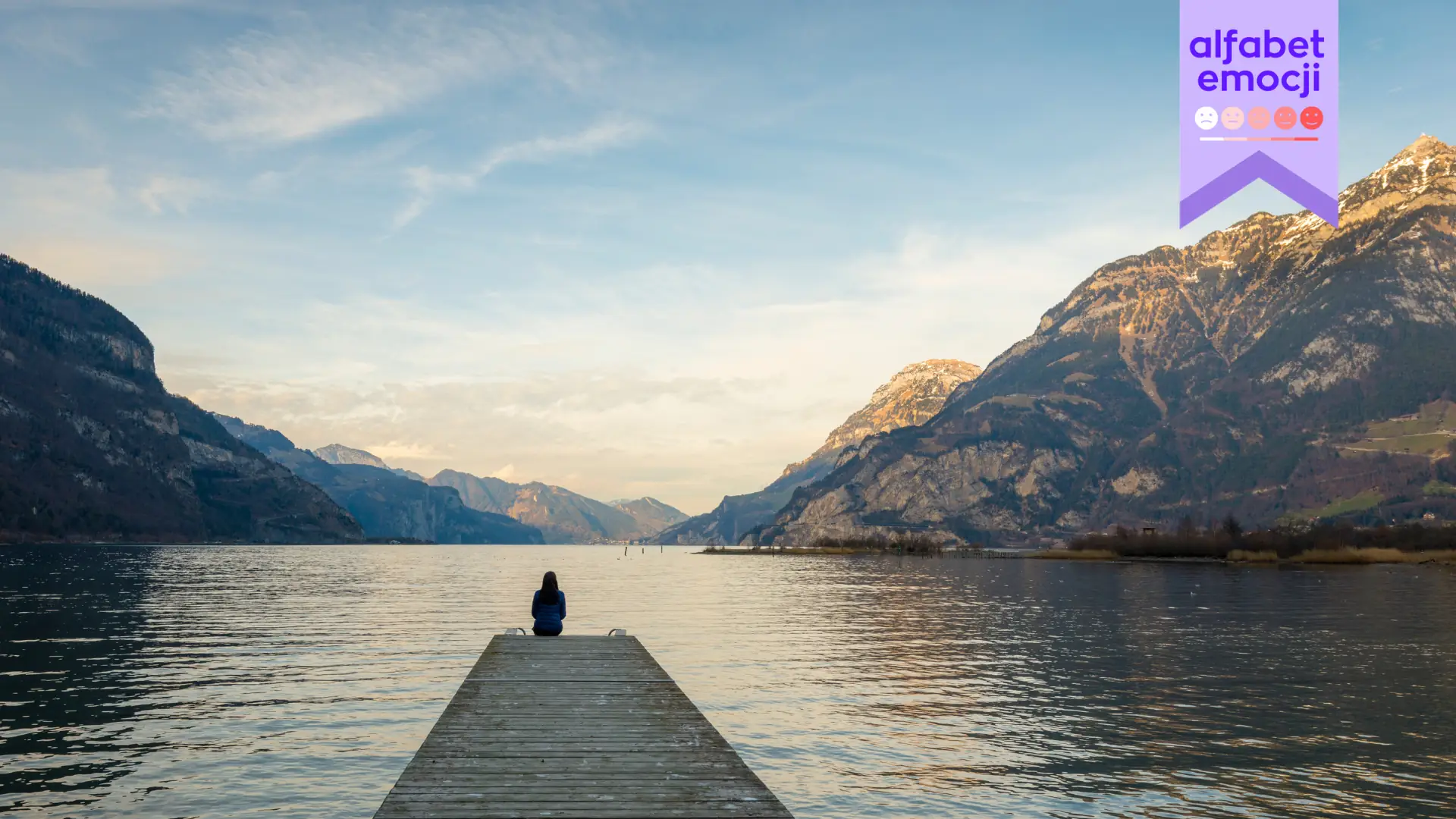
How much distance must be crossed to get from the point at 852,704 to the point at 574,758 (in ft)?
66.3

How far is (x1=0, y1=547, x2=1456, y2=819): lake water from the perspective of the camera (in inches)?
973

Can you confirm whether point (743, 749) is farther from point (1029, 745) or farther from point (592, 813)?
point (592, 813)

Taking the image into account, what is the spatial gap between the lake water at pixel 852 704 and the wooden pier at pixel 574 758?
125 inches

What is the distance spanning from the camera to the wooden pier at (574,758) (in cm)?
1689

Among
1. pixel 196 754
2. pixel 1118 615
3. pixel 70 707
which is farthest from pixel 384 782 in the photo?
pixel 1118 615

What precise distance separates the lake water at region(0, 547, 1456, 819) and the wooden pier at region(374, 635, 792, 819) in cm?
318

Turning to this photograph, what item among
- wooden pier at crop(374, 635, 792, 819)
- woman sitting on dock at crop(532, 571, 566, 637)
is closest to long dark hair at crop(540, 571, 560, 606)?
woman sitting on dock at crop(532, 571, 566, 637)

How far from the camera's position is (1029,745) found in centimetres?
3067

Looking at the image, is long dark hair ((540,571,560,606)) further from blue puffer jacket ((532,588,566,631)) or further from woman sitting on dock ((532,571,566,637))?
blue puffer jacket ((532,588,566,631))

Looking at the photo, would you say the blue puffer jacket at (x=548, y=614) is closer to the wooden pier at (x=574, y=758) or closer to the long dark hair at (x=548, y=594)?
the long dark hair at (x=548, y=594)

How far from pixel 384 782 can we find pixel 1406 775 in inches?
1026

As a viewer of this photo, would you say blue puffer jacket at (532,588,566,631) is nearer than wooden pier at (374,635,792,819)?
No

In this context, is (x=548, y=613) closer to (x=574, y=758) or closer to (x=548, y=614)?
(x=548, y=614)

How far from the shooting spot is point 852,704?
38656 mm
